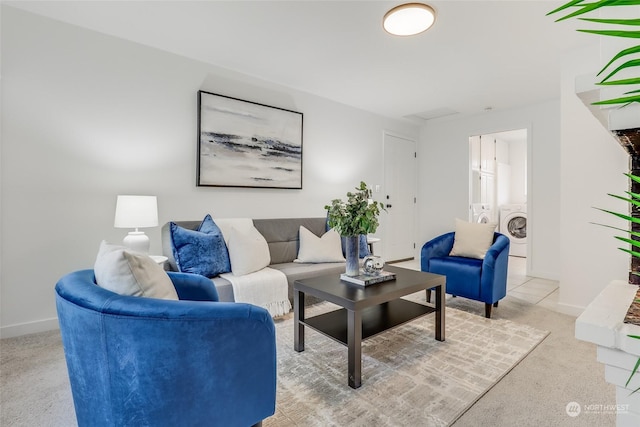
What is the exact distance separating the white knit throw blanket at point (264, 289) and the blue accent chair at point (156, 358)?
53.8 inches

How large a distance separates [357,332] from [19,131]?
9.22 feet

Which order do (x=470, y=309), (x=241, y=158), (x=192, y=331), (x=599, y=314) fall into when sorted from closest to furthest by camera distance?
1. (x=599, y=314)
2. (x=192, y=331)
3. (x=470, y=309)
4. (x=241, y=158)

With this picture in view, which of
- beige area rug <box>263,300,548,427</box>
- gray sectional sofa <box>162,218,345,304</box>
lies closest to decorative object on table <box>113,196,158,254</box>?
gray sectional sofa <box>162,218,345,304</box>

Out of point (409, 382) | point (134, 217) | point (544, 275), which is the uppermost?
point (134, 217)

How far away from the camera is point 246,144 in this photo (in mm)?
3482

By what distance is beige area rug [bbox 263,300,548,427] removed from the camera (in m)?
1.54

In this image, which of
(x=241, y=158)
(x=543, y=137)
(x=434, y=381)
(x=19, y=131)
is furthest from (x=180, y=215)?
(x=543, y=137)

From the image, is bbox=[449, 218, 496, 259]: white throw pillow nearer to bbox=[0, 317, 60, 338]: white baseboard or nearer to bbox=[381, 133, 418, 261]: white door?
bbox=[381, 133, 418, 261]: white door

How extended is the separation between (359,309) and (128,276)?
113cm

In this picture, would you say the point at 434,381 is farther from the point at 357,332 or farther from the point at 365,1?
the point at 365,1

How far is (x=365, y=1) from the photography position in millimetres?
2232

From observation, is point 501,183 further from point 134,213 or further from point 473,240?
point 134,213

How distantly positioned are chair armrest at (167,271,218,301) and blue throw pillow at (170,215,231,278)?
29.8 inches

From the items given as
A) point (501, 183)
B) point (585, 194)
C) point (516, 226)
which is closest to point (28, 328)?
point (585, 194)
